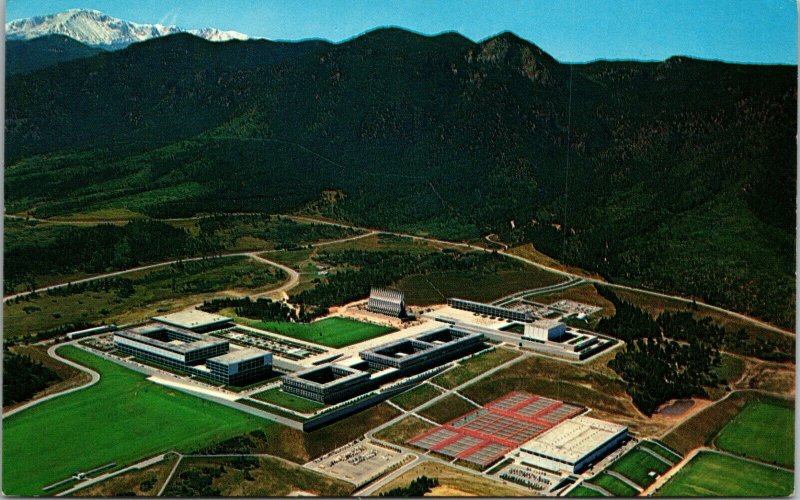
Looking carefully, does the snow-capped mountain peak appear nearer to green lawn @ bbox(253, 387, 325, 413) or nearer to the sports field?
the sports field

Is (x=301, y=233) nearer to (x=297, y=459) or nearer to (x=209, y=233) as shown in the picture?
(x=209, y=233)

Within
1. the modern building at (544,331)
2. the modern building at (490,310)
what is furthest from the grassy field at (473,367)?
the modern building at (490,310)

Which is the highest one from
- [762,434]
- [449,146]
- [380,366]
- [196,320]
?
[449,146]

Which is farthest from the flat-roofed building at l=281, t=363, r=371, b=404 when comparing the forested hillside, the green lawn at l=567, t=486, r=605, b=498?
the forested hillside

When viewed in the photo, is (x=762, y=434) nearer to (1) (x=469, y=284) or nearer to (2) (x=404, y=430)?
(2) (x=404, y=430)

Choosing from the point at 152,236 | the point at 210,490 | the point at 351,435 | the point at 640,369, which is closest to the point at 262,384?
the point at 351,435

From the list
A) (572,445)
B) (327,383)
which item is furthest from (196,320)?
(572,445)

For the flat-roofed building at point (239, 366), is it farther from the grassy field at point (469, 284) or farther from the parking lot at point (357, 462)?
the grassy field at point (469, 284)
